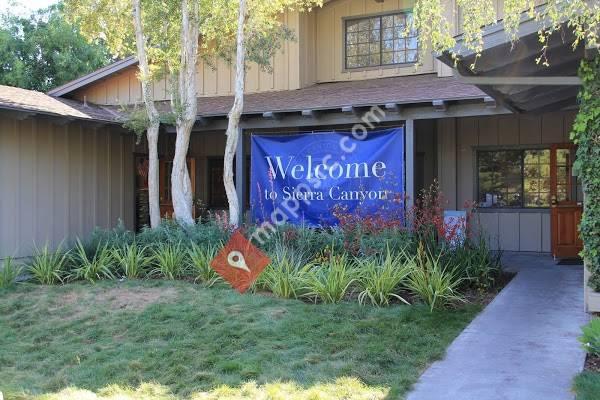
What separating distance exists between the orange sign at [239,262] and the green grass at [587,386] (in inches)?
186

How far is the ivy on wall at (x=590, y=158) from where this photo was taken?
672 cm

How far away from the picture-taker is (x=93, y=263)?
998 centimetres

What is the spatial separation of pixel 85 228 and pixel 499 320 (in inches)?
339

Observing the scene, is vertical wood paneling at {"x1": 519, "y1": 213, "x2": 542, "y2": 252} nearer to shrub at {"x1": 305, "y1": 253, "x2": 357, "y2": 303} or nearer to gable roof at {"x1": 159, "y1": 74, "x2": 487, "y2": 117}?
gable roof at {"x1": 159, "y1": 74, "x2": 487, "y2": 117}

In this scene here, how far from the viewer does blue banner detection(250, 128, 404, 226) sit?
36.6 ft

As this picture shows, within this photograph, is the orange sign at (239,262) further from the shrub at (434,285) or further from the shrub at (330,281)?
the shrub at (434,285)

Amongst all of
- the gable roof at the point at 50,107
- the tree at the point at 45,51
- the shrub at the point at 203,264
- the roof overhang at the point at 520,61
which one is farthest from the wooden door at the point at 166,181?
the tree at the point at 45,51

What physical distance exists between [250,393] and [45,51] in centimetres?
2441

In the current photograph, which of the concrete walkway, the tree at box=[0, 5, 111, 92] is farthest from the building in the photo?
the tree at box=[0, 5, 111, 92]

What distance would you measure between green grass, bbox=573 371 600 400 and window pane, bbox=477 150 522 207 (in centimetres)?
813

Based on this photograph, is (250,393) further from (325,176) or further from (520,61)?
(325,176)

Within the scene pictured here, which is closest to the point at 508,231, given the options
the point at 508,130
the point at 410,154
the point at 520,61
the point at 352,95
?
the point at 508,130

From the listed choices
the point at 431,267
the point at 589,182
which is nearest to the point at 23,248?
the point at 431,267

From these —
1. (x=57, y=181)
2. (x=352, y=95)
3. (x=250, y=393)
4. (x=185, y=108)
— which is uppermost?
(x=352, y=95)
